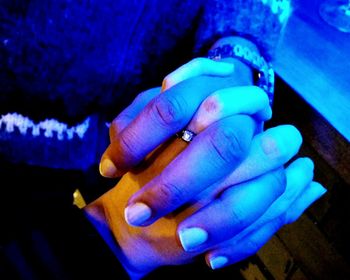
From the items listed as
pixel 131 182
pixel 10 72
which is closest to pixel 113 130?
pixel 131 182

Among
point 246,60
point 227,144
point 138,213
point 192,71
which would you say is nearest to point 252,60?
point 246,60

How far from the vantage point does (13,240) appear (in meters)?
0.57

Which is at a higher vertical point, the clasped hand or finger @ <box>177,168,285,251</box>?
the clasped hand

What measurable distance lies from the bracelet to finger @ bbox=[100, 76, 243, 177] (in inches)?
7.4

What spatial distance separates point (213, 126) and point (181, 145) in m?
0.06

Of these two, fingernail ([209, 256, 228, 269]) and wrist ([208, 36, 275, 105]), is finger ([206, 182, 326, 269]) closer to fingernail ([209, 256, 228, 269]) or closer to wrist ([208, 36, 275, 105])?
fingernail ([209, 256, 228, 269])

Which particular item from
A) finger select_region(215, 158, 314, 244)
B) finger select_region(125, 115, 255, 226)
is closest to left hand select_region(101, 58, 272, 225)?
finger select_region(125, 115, 255, 226)

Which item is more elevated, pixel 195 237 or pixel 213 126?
pixel 213 126

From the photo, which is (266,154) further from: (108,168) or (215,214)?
(108,168)

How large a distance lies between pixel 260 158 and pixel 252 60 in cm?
24

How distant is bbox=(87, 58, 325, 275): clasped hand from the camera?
0.48 metres

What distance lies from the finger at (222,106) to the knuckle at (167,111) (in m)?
0.04

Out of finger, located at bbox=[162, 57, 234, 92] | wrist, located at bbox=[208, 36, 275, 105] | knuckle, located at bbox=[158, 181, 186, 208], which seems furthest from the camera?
wrist, located at bbox=[208, 36, 275, 105]

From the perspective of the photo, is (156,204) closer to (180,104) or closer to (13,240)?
(180,104)
